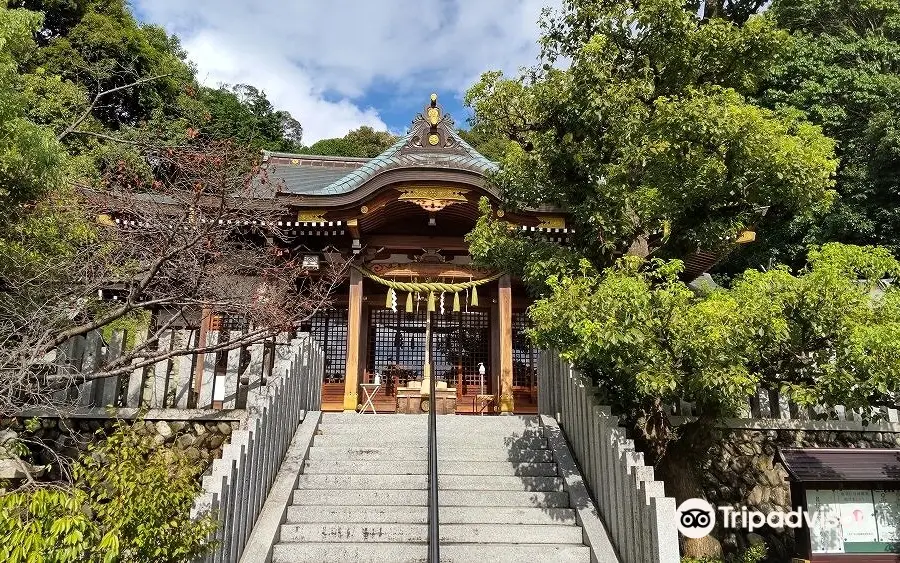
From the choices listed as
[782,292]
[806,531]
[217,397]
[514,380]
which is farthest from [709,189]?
[514,380]

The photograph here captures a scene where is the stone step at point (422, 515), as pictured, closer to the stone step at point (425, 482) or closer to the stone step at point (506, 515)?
the stone step at point (506, 515)

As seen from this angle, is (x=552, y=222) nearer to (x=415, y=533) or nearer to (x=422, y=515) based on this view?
(x=422, y=515)

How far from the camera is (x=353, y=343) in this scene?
9742 millimetres

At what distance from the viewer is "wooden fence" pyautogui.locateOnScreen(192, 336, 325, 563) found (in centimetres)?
392

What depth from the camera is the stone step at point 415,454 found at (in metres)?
5.79

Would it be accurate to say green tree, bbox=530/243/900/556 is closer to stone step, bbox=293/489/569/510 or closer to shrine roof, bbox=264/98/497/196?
stone step, bbox=293/489/569/510

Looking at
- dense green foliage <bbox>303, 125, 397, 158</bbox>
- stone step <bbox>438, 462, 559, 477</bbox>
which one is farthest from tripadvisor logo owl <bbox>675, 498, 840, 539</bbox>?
dense green foliage <bbox>303, 125, 397, 158</bbox>

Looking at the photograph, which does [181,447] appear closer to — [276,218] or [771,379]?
[276,218]

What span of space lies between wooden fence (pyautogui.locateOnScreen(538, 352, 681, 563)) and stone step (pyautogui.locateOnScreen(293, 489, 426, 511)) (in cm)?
156

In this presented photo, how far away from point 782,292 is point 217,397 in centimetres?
638

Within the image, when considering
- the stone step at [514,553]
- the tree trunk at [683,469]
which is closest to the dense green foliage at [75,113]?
the stone step at [514,553]

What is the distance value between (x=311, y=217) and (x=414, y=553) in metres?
6.22

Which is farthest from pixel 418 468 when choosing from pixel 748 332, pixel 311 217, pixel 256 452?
pixel 311 217

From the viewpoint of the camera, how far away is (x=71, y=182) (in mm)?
7512
